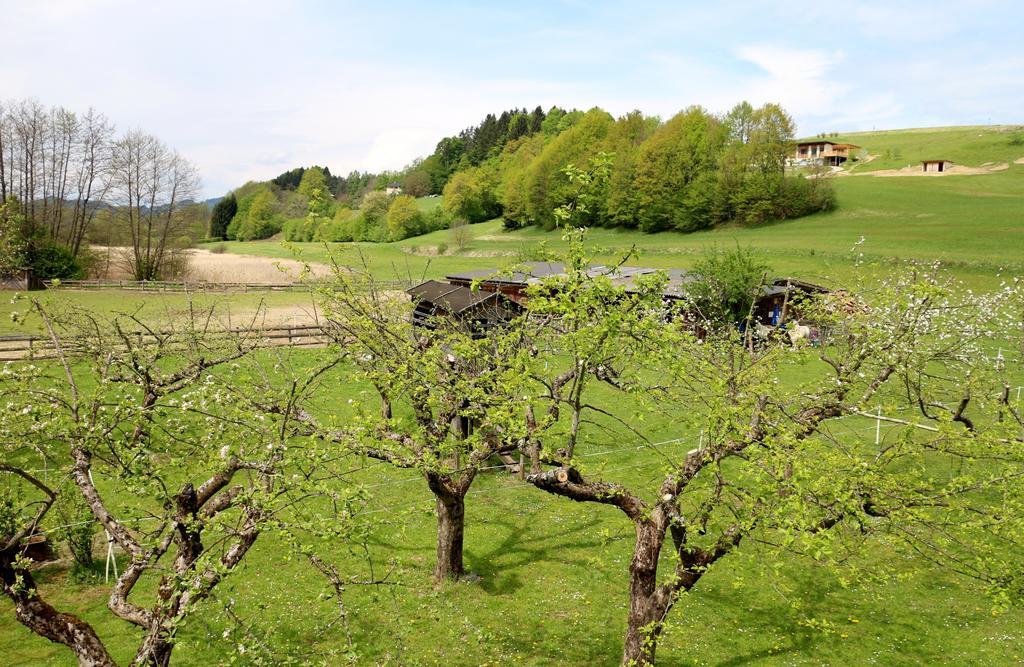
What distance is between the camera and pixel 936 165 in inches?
3851

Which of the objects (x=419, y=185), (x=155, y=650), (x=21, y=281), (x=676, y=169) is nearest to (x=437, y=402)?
(x=155, y=650)

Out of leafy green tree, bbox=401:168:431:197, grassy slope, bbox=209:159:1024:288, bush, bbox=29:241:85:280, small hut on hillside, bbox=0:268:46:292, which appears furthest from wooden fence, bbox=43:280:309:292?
leafy green tree, bbox=401:168:431:197

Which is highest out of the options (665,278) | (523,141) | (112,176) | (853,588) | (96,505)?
(523,141)

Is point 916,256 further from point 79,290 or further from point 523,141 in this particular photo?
point 523,141

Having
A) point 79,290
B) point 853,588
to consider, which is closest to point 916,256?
point 853,588

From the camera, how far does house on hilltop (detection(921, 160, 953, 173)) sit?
319ft

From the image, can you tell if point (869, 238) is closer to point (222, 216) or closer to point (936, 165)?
point (936, 165)

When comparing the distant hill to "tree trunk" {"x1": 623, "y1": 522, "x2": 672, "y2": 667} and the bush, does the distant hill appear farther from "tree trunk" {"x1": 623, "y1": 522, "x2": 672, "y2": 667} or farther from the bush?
"tree trunk" {"x1": 623, "y1": 522, "x2": 672, "y2": 667}

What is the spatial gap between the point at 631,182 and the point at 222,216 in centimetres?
10002

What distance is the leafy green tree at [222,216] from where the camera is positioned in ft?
472

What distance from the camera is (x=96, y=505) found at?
8727mm

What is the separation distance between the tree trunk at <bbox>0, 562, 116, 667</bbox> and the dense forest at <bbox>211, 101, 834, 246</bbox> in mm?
43766

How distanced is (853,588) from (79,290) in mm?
53799

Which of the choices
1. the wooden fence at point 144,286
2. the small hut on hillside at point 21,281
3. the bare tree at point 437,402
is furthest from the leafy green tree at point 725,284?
the small hut on hillside at point 21,281
